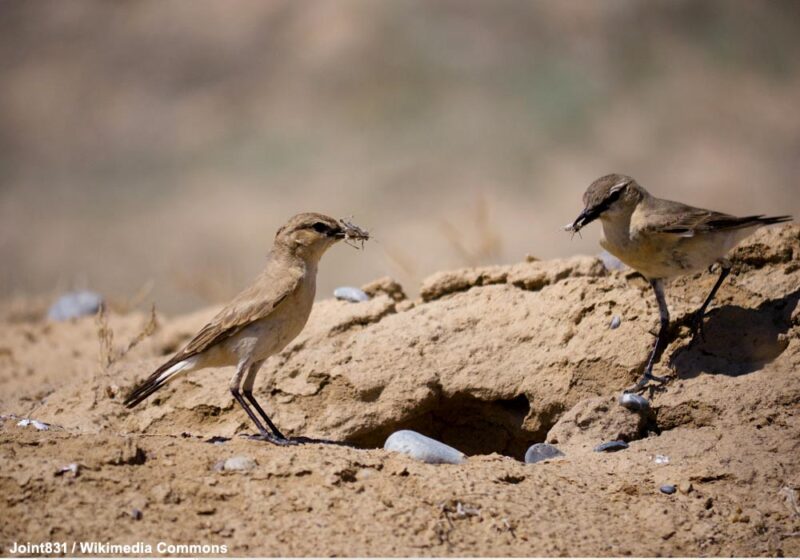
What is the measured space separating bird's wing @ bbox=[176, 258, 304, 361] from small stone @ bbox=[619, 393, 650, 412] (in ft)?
7.17

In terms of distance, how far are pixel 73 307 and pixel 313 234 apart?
589 cm

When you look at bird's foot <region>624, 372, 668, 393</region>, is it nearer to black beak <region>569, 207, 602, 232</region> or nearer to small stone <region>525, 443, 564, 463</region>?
small stone <region>525, 443, 564, 463</region>

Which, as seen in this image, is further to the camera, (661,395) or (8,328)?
(8,328)

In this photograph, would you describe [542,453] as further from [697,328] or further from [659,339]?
[697,328]

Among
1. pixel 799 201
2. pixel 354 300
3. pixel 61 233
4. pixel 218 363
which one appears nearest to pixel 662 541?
pixel 218 363

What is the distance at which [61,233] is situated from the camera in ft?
70.5

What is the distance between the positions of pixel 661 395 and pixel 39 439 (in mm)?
3721

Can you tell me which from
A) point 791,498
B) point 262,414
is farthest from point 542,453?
point 262,414

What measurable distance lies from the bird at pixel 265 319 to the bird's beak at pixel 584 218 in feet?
4.63

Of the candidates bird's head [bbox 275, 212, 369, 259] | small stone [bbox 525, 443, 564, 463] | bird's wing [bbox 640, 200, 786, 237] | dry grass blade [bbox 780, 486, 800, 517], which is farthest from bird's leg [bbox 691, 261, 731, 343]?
bird's head [bbox 275, 212, 369, 259]

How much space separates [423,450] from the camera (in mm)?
5418

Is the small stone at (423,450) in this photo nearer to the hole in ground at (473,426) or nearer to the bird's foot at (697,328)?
the hole in ground at (473,426)

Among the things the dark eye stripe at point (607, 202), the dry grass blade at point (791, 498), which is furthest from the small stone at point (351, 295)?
the dry grass blade at point (791, 498)

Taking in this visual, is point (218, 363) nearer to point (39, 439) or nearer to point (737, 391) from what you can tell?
point (39, 439)
